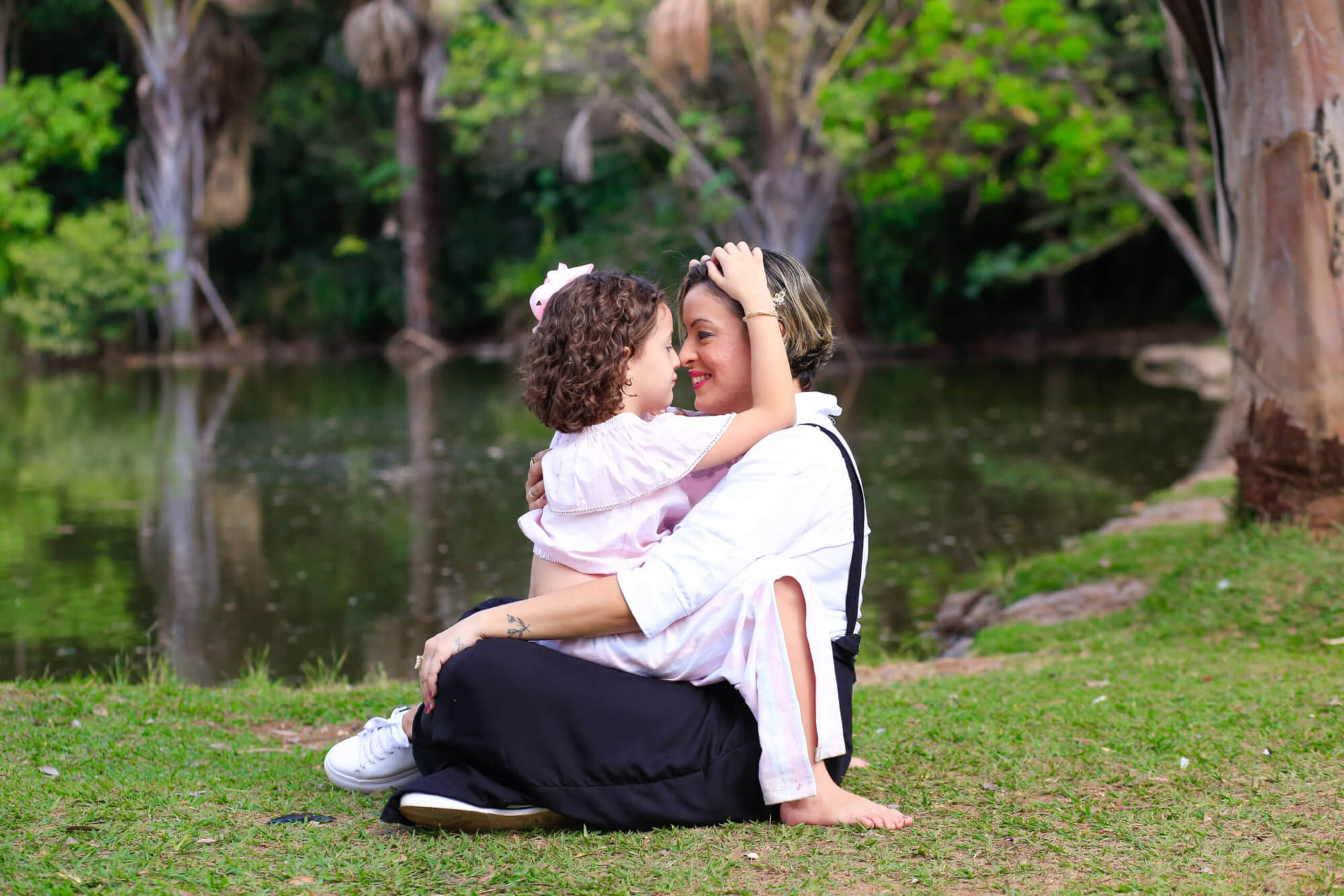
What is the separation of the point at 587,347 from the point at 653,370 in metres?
0.18

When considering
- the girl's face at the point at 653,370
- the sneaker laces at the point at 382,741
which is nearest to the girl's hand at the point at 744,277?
the girl's face at the point at 653,370

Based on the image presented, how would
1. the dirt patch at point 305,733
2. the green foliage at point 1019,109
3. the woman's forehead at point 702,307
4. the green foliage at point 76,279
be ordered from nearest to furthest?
the woman's forehead at point 702,307
the dirt patch at point 305,733
the green foliage at point 1019,109
the green foliage at point 76,279

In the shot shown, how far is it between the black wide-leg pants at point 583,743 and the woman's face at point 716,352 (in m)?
0.71

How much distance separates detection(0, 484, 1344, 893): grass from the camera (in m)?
2.83

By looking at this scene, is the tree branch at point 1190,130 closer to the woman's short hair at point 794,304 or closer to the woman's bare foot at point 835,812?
the woman's short hair at point 794,304

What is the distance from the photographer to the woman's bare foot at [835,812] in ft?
10.2

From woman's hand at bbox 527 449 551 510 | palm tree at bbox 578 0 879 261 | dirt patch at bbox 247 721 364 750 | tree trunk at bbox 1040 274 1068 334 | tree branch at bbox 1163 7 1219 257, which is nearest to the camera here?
woman's hand at bbox 527 449 551 510

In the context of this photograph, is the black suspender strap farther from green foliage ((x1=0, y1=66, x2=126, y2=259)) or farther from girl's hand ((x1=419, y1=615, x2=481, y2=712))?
green foliage ((x1=0, y1=66, x2=126, y2=259))

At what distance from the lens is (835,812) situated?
3.13 metres

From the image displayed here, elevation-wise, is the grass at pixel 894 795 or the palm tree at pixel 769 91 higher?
the palm tree at pixel 769 91

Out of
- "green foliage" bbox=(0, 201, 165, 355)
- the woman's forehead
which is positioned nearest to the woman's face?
the woman's forehead

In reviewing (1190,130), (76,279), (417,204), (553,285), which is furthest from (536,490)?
(76,279)

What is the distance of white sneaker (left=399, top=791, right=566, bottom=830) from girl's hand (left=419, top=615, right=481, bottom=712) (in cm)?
22

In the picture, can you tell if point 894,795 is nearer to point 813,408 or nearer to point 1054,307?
point 813,408
